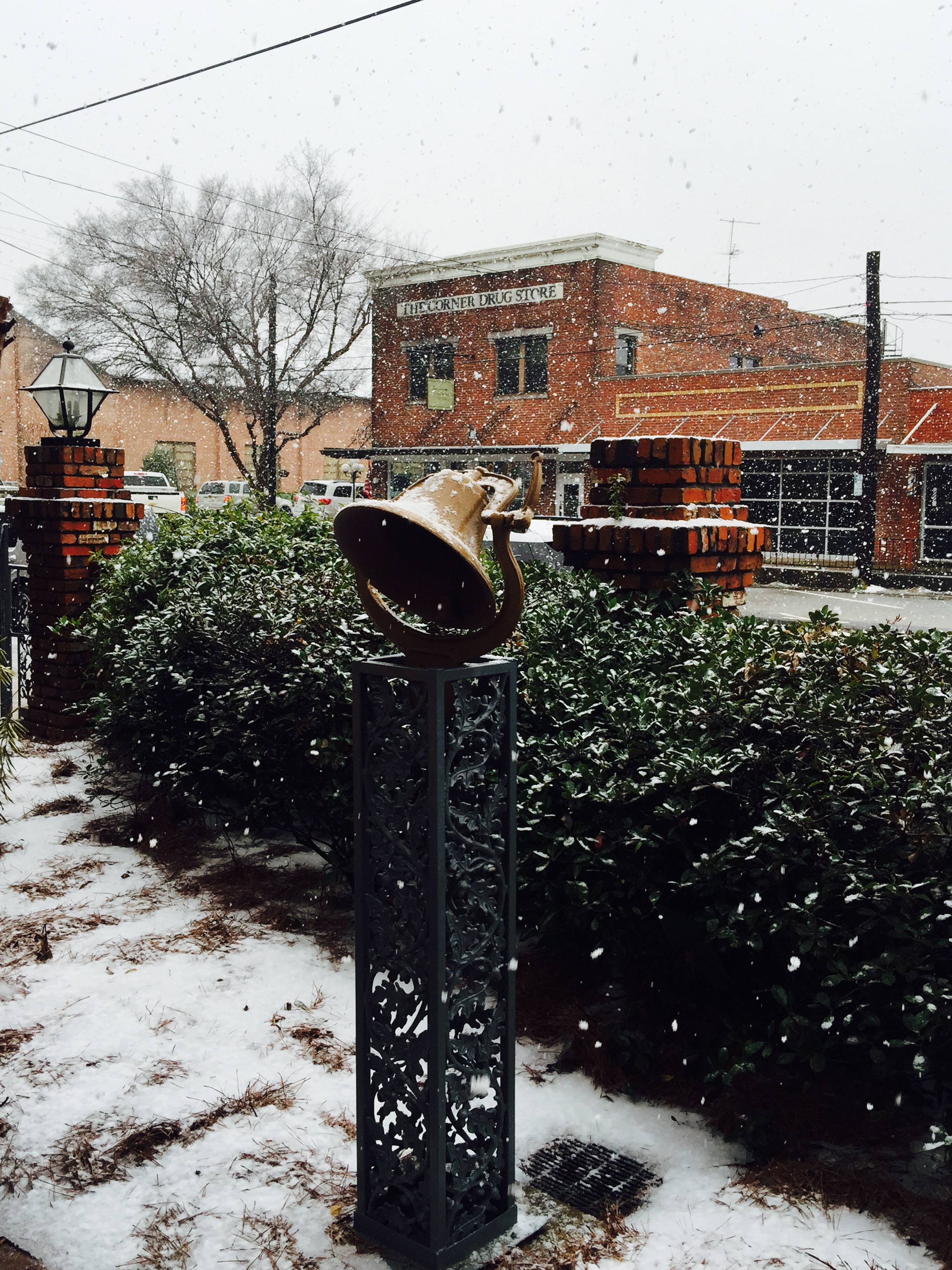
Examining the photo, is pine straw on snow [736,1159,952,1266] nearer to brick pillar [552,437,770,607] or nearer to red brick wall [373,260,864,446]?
brick pillar [552,437,770,607]

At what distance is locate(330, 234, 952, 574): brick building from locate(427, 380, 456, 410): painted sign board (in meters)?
0.05

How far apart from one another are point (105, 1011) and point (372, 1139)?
1.52 m

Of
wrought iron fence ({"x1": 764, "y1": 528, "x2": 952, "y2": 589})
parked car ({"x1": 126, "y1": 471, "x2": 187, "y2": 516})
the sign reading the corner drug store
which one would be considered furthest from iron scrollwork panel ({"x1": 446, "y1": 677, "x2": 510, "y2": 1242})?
the sign reading the corner drug store

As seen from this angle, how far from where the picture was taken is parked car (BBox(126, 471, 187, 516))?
89.6ft

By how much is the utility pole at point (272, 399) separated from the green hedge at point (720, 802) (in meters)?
28.4

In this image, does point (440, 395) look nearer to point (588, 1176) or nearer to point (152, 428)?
point (152, 428)

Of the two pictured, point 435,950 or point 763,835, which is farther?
point 763,835

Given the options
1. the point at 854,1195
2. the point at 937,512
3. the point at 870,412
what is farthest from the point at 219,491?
the point at 854,1195

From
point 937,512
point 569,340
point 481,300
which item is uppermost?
point 481,300

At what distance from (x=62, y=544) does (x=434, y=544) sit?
18.3ft

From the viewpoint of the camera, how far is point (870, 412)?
2191cm

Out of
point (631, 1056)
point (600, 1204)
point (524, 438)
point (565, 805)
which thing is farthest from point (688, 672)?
point (524, 438)

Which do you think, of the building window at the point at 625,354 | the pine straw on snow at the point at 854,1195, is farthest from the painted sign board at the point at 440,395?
the pine straw on snow at the point at 854,1195

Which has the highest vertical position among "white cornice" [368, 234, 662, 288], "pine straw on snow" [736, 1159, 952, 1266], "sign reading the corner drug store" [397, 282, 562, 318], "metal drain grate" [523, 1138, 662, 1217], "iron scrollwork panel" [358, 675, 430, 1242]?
"white cornice" [368, 234, 662, 288]
